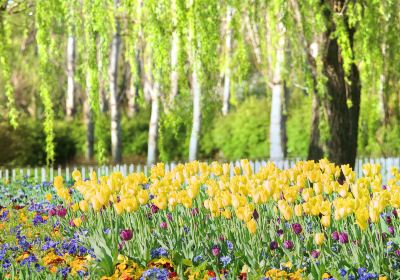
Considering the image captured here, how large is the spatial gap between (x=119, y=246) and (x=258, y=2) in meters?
5.70

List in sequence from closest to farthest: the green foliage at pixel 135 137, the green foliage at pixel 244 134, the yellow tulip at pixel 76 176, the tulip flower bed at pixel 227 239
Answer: the tulip flower bed at pixel 227 239, the yellow tulip at pixel 76 176, the green foliage at pixel 244 134, the green foliage at pixel 135 137

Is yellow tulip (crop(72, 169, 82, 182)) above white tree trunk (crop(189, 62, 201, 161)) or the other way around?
the other way around

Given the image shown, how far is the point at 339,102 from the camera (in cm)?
924

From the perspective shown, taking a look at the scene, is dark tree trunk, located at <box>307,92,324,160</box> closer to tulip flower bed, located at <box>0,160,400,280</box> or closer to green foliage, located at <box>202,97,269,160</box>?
tulip flower bed, located at <box>0,160,400,280</box>

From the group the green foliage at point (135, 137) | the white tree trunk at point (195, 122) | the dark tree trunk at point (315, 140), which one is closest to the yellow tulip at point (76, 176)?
the dark tree trunk at point (315, 140)

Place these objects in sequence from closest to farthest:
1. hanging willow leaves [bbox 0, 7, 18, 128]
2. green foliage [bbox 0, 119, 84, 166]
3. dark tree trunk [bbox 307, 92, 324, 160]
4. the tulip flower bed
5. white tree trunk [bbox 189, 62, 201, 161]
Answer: the tulip flower bed < hanging willow leaves [bbox 0, 7, 18, 128] < dark tree trunk [bbox 307, 92, 324, 160] < white tree trunk [bbox 189, 62, 201, 161] < green foliage [bbox 0, 119, 84, 166]

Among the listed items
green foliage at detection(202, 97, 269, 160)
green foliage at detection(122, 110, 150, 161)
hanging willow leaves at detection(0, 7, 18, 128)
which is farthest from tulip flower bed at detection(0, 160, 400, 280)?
green foliage at detection(122, 110, 150, 161)

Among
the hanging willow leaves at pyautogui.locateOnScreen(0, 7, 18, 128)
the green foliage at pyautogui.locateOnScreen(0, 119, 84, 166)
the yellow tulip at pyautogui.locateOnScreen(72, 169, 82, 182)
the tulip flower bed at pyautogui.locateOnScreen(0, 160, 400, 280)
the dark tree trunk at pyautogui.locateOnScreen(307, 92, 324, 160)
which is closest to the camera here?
the tulip flower bed at pyautogui.locateOnScreen(0, 160, 400, 280)

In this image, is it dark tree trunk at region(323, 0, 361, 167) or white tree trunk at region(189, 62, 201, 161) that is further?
white tree trunk at region(189, 62, 201, 161)

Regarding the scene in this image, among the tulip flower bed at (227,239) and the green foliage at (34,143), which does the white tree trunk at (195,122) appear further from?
the tulip flower bed at (227,239)

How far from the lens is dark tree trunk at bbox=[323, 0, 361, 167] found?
9.18 m

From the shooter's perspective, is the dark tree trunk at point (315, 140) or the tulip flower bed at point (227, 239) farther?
the dark tree trunk at point (315, 140)

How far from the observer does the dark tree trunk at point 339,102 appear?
30.1ft

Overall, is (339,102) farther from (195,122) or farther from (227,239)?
(195,122)
